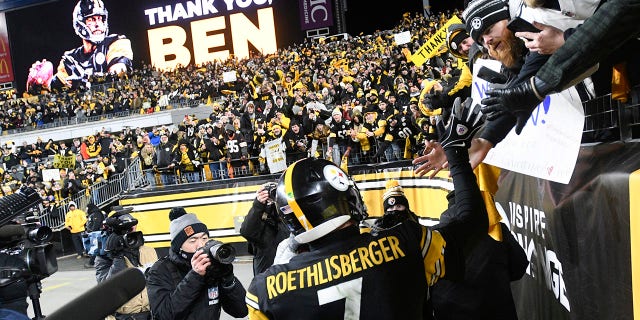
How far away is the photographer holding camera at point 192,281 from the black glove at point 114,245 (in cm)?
152

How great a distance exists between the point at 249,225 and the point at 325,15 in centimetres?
3281

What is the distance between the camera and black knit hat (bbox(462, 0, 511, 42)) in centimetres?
286

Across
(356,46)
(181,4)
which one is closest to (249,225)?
(356,46)

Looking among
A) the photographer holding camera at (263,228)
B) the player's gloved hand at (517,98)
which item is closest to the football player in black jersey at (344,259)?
the player's gloved hand at (517,98)

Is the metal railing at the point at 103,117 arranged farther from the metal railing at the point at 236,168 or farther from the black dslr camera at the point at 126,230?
the black dslr camera at the point at 126,230

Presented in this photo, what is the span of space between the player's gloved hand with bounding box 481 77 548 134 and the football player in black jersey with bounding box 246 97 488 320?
0.39 m

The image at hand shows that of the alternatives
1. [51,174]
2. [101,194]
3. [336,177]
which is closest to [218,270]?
[336,177]

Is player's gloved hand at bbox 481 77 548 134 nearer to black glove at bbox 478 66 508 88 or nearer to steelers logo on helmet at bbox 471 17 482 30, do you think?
steelers logo on helmet at bbox 471 17 482 30

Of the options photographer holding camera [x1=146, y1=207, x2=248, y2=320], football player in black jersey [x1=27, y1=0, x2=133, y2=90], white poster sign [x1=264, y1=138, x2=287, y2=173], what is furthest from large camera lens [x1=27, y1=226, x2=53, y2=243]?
football player in black jersey [x1=27, y1=0, x2=133, y2=90]

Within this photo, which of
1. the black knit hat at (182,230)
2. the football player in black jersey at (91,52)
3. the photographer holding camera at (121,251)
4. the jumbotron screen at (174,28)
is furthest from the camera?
the football player in black jersey at (91,52)

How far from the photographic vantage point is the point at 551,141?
9.87 ft

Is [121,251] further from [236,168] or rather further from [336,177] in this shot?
[236,168]

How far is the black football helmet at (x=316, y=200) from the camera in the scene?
229cm

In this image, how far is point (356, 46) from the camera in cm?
2667
